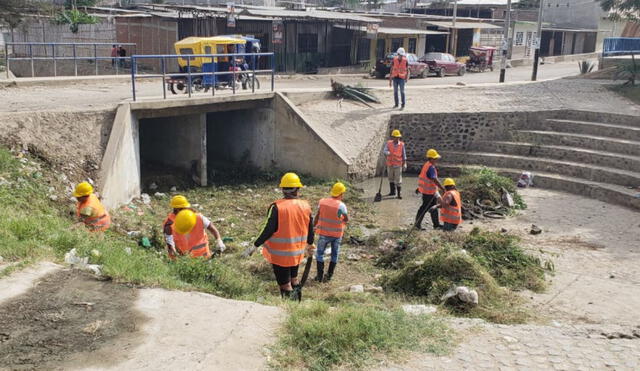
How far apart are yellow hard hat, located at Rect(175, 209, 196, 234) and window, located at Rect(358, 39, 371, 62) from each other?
84.8 feet

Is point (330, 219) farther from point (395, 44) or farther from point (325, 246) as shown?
point (395, 44)

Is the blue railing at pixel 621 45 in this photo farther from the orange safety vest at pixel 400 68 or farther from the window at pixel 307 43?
the window at pixel 307 43

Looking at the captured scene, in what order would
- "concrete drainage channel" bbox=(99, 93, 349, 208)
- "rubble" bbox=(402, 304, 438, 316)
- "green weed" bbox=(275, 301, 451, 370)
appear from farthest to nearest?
"concrete drainage channel" bbox=(99, 93, 349, 208)
"rubble" bbox=(402, 304, 438, 316)
"green weed" bbox=(275, 301, 451, 370)

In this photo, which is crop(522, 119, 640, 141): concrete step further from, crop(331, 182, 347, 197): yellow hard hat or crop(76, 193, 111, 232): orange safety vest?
crop(76, 193, 111, 232): orange safety vest

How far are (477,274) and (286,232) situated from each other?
2610 mm

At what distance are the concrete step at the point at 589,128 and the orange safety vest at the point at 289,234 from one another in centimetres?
1258

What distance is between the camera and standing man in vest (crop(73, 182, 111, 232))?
8.85 m

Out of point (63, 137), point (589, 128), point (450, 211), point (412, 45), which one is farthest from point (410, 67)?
point (63, 137)

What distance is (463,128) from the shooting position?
18.4 meters

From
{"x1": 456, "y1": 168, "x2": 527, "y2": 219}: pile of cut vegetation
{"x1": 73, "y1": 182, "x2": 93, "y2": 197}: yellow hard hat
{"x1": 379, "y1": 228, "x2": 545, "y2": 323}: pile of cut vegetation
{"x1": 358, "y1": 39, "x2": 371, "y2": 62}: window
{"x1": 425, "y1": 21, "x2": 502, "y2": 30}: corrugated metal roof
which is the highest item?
{"x1": 425, "y1": 21, "x2": 502, "y2": 30}: corrugated metal roof

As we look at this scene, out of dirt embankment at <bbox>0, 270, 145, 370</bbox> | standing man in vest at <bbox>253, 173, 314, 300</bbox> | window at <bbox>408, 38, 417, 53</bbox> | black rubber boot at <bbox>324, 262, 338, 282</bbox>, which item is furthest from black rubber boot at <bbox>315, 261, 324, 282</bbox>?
window at <bbox>408, 38, 417, 53</bbox>

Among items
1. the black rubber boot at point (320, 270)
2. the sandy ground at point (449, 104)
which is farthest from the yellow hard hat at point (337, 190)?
the sandy ground at point (449, 104)

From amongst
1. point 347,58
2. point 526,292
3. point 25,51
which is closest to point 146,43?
point 25,51

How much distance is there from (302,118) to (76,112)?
6.03m
